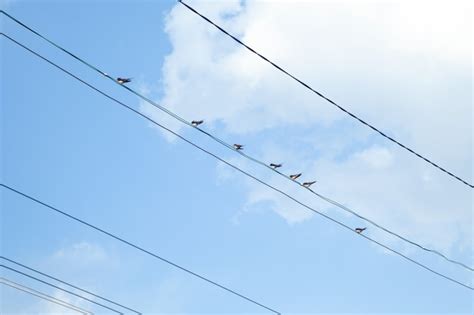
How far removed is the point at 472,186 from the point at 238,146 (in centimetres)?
886

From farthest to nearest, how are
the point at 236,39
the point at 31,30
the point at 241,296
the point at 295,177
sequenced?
the point at 241,296, the point at 295,177, the point at 236,39, the point at 31,30

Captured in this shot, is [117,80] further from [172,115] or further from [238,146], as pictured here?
[238,146]

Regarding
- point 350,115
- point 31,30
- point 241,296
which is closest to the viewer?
point 31,30

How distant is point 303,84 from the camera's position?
17.6m

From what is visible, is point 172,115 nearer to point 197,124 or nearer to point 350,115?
point 197,124

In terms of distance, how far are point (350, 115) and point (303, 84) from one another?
2.06 meters

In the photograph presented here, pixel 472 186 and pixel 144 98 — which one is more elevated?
pixel 472 186

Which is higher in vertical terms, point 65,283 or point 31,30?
point 31,30

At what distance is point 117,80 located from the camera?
1717 cm

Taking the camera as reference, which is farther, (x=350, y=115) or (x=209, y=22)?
(x=350, y=115)

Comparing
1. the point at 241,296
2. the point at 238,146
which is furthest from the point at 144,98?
the point at 241,296

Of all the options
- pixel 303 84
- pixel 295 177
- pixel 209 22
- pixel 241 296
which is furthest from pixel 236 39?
pixel 241 296

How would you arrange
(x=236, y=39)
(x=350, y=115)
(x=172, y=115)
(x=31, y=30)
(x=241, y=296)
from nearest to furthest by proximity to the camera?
(x=31, y=30), (x=236, y=39), (x=172, y=115), (x=350, y=115), (x=241, y=296)

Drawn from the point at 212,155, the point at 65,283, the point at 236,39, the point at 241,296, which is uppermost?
the point at 236,39
